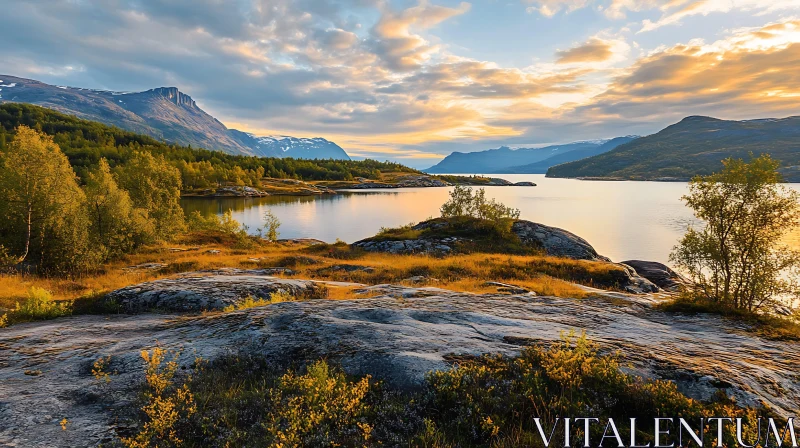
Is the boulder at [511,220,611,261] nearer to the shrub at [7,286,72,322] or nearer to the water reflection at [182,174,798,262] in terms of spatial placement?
the water reflection at [182,174,798,262]

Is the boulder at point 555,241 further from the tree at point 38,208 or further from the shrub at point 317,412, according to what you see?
the tree at point 38,208

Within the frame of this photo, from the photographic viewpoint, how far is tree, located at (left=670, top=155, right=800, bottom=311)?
1566 cm

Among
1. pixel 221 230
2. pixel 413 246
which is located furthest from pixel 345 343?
pixel 221 230

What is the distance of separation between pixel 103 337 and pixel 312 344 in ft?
22.1

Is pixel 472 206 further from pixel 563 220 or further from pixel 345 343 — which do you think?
pixel 345 343

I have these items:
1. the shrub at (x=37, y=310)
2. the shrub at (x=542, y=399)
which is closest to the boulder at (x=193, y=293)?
the shrub at (x=37, y=310)

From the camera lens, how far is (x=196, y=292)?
52.0 feet

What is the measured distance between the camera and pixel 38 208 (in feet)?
87.1

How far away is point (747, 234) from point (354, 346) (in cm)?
1943

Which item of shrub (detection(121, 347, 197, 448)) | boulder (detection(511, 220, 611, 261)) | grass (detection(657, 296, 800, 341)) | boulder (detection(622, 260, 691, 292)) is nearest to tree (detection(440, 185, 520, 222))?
boulder (detection(511, 220, 611, 261))

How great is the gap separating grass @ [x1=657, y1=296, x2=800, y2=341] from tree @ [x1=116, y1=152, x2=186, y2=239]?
5284 cm

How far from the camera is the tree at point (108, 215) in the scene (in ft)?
108

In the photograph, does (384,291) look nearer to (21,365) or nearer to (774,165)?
(21,365)

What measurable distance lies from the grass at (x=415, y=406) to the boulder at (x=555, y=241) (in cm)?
4083
